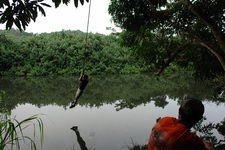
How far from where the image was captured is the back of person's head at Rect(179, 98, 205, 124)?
943 mm

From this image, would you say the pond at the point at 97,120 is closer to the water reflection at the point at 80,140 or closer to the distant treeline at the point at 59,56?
the water reflection at the point at 80,140

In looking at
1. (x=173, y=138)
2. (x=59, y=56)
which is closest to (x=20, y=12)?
(x=173, y=138)

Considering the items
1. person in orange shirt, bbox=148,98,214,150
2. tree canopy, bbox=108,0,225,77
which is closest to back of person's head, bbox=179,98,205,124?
person in orange shirt, bbox=148,98,214,150

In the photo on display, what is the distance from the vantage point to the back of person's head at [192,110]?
943mm

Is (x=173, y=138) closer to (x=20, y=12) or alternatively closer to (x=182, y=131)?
(x=182, y=131)

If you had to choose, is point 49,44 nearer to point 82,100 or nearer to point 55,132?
point 82,100

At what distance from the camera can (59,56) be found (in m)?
17.8

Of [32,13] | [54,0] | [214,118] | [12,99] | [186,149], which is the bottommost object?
[12,99]

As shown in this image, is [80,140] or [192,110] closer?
[192,110]

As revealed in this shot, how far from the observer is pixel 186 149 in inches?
34.5

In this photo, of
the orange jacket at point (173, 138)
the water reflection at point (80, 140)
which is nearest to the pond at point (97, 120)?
the water reflection at point (80, 140)

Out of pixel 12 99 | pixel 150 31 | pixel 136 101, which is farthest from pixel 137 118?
pixel 12 99

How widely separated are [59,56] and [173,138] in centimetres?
1813

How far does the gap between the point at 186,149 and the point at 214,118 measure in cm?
497
